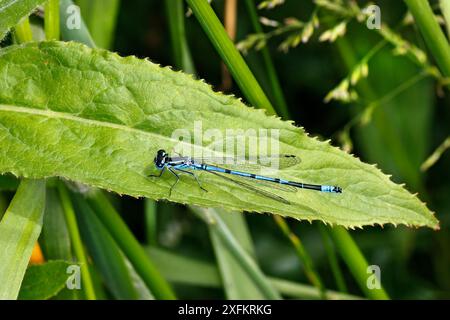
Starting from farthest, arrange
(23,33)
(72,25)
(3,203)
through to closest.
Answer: (3,203)
(72,25)
(23,33)

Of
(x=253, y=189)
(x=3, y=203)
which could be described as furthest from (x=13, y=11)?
(x=3, y=203)

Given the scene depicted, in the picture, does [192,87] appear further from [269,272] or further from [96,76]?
[269,272]

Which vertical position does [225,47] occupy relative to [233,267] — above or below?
above

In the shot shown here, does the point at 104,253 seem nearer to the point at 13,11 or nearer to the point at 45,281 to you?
the point at 45,281

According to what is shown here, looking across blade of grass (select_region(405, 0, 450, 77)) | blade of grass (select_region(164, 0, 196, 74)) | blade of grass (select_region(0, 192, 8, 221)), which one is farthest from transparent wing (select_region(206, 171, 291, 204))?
blade of grass (select_region(0, 192, 8, 221))

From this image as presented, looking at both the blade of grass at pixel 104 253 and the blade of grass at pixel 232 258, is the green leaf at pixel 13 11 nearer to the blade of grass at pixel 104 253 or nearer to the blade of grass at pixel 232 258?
the blade of grass at pixel 104 253

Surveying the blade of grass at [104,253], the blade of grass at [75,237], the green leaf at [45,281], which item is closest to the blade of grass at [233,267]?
the blade of grass at [104,253]
